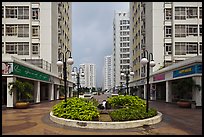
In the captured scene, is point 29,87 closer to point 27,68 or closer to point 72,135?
point 27,68

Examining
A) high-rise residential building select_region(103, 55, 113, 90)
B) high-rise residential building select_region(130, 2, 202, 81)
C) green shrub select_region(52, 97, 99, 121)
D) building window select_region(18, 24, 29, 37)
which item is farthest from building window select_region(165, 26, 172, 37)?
high-rise residential building select_region(103, 55, 113, 90)

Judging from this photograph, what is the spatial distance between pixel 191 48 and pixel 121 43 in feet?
251

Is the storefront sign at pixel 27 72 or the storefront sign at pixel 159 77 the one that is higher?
the storefront sign at pixel 27 72

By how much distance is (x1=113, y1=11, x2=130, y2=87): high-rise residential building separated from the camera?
108m

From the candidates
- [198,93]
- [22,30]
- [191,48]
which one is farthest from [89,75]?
[198,93]

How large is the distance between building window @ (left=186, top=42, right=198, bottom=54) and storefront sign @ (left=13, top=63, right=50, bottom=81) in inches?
840

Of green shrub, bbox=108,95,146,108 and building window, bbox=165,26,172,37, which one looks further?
building window, bbox=165,26,172,37

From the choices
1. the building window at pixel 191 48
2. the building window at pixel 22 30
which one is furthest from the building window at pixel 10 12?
the building window at pixel 191 48

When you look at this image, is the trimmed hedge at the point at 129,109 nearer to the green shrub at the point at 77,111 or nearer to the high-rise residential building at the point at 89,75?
the green shrub at the point at 77,111

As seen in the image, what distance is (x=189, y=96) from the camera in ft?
88.3

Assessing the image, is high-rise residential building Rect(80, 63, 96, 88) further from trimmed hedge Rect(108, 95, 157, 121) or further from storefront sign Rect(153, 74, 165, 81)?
trimmed hedge Rect(108, 95, 157, 121)

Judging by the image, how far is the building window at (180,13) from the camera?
1491 inches

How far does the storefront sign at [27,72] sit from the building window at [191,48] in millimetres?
21335

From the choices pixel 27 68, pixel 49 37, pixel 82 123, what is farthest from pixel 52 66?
pixel 82 123
